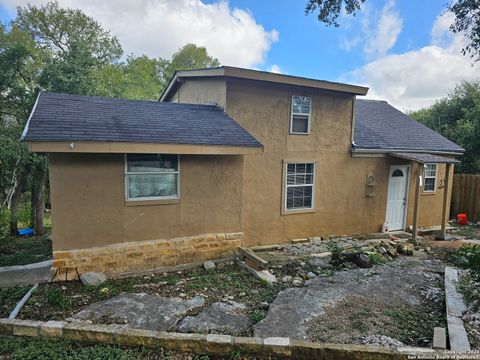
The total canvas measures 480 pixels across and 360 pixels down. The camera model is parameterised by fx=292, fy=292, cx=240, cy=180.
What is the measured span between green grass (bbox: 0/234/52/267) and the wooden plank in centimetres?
506

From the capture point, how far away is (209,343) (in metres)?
3.65

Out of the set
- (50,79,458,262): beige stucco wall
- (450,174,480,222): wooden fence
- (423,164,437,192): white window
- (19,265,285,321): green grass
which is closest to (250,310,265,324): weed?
(19,265,285,321): green grass

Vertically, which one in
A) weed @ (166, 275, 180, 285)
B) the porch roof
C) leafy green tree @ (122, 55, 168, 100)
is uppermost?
leafy green tree @ (122, 55, 168, 100)

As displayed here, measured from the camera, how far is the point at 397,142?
11016 millimetres

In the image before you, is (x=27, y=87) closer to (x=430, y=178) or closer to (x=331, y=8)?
(x=331, y=8)

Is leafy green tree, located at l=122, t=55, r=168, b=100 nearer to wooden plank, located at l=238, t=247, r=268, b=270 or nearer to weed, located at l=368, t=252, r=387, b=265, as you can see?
wooden plank, located at l=238, t=247, r=268, b=270

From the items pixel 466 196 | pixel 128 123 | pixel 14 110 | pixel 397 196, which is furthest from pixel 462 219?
pixel 14 110

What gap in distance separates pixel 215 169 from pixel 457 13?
7.53 meters

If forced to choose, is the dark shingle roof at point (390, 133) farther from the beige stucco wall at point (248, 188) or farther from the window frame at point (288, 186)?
the window frame at point (288, 186)

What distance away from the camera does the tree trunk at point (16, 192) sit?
9.84m

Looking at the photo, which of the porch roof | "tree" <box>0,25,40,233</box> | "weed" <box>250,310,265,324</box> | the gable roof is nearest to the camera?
"weed" <box>250,310,265,324</box>

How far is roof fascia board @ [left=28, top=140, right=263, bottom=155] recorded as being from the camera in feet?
17.0

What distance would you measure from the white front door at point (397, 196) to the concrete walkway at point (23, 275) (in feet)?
35.1

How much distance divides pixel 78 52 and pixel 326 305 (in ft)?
37.9
